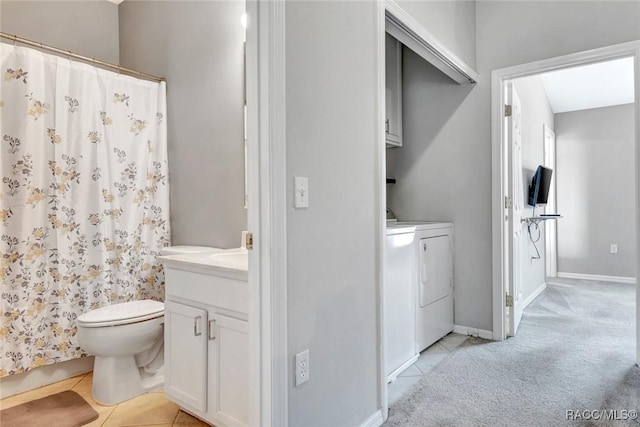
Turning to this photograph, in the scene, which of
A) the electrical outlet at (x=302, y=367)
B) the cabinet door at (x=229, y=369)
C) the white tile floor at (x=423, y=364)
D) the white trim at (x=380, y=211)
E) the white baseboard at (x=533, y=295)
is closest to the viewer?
the electrical outlet at (x=302, y=367)

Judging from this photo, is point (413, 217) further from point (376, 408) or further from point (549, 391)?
point (376, 408)

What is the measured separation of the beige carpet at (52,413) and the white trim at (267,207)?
1220 mm

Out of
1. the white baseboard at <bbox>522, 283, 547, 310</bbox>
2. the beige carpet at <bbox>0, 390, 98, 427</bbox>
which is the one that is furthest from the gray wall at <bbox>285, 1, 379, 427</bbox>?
the white baseboard at <bbox>522, 283, 547, 310</bbox>

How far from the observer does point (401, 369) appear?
7.59ft

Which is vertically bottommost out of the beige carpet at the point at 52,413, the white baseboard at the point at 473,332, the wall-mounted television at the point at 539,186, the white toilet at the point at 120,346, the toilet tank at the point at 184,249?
the beige carpet at the point at 52,413

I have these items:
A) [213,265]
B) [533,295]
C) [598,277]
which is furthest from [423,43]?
[598,277]

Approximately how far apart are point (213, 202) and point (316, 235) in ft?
4.87

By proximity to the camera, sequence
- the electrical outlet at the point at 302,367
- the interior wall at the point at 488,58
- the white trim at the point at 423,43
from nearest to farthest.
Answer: the electrical outlet at the point at 302,367
the white trim at the point at 423,43
the interior wall at the point at 488,58

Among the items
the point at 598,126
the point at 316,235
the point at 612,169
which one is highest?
the point at 598,126

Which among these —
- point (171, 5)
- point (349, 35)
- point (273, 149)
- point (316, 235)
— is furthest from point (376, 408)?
point (171, 5)

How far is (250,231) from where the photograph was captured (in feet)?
4.24

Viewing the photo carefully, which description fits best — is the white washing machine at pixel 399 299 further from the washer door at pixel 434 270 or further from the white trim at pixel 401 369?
the washer door at pixel 434 270

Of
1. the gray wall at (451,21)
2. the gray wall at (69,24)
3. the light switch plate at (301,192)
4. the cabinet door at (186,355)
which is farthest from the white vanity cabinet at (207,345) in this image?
the gray wall at (69,24)

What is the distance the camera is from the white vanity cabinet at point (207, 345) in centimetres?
156
